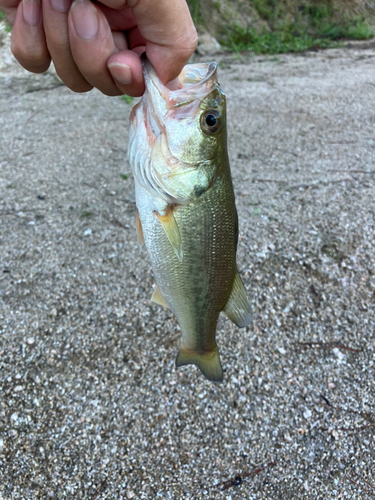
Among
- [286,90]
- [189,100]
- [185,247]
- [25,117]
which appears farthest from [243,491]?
[286,90]

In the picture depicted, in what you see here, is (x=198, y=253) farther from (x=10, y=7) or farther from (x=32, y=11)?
(x=10, y=7)

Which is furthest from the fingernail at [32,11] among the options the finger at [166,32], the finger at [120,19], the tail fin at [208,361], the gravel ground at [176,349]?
the gravel ground at [176,349]

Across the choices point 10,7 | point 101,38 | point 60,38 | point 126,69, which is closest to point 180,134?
point 126,69

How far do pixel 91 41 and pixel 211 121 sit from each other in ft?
1.54

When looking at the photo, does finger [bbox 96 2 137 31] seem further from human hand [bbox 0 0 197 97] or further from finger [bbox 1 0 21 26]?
finger [bbox 1 0 21 26]

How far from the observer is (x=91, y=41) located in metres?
1.18

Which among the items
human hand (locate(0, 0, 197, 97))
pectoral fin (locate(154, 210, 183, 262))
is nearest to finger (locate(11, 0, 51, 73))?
human hand (locate(0, 0, 197, 97))

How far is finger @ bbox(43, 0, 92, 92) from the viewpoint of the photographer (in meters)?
1.18

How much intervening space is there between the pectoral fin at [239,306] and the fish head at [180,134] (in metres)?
0.46

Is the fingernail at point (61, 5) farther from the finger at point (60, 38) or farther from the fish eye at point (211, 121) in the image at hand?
the fish eye at point (211, 121)

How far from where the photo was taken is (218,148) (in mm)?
1314

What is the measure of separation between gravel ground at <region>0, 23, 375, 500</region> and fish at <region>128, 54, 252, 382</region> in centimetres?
90

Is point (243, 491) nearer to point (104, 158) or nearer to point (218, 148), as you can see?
point (218, 148)

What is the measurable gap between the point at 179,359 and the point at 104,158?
3068 millimetres
